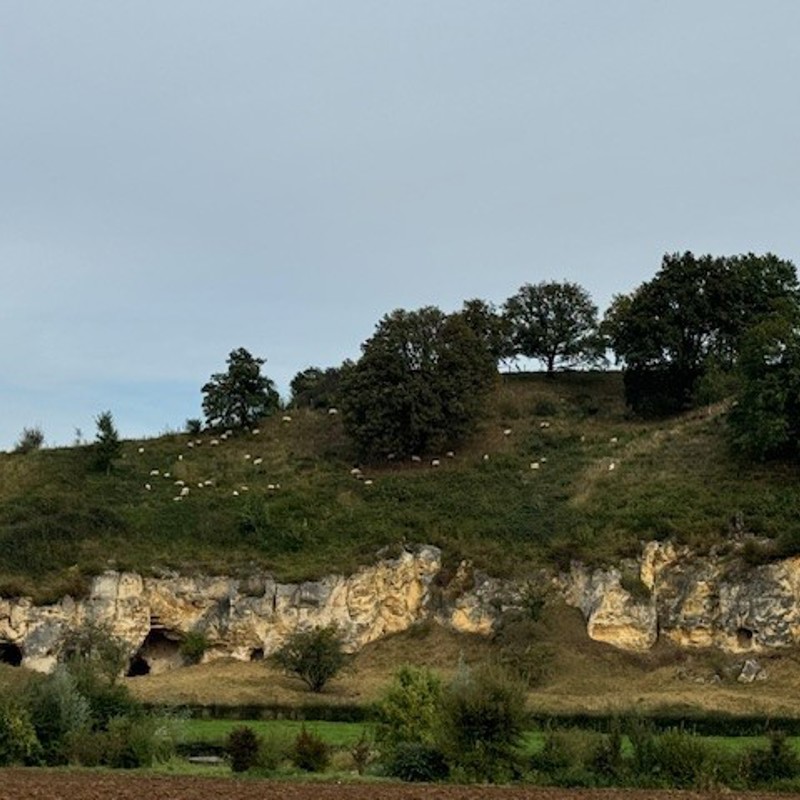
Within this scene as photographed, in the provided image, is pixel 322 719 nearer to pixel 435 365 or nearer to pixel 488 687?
pixel 488 687

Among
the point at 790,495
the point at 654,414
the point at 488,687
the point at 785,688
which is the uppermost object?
the point at 654,414

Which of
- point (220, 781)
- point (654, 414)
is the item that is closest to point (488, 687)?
point (220, 781)

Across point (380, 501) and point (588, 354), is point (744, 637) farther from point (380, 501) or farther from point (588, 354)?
point (588, 354)

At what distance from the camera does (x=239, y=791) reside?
27.4 m

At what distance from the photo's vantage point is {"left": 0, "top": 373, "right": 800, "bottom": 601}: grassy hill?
2744 inches

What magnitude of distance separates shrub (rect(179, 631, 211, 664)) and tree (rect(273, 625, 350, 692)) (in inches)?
391

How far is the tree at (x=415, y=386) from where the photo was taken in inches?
3317

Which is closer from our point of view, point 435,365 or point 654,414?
point 435,365

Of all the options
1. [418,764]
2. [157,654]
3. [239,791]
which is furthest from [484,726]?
[157,654]

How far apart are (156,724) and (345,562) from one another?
35.0 meters

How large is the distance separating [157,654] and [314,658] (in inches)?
671

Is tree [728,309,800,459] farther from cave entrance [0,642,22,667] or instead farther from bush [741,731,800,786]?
cave entrance [0,642,22,667]

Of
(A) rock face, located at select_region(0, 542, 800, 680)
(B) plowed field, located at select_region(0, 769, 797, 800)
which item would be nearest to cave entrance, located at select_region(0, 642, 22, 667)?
(A) rock face, located at select_region(0, 542, 800, 680)

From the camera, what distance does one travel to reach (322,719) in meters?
50.6
